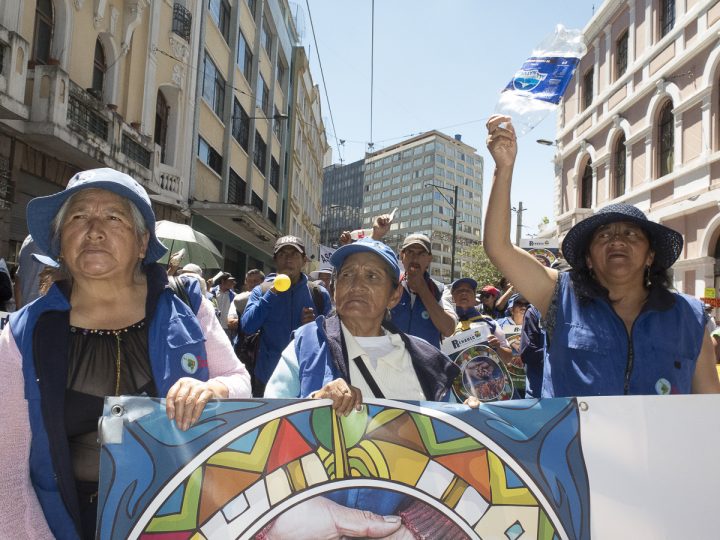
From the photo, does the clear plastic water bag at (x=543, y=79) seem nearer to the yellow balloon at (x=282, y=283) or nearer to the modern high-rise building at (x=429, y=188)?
the yellow balloon at (x=282, y=283)

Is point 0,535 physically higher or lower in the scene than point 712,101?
lower

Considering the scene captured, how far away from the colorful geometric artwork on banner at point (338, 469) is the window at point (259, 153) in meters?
22.9

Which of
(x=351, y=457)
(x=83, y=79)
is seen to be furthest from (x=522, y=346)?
(x=83, y=79)

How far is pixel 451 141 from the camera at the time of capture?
4931 inches

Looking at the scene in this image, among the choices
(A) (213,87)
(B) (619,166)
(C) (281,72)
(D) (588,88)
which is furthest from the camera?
(C) (281,72)

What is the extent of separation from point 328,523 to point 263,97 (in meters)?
25.3

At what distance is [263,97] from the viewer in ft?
82.3

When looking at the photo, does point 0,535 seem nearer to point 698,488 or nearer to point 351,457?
point 351,457

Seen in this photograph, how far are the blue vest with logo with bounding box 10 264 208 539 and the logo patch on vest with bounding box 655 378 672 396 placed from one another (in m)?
1.66

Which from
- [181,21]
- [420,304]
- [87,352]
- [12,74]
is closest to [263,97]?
[181,21]

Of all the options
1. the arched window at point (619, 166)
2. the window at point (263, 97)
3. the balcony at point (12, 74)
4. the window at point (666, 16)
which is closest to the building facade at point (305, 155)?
the window at point (263, 97)

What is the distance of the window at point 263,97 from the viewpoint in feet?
77.9

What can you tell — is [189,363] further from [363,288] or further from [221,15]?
[221,15]

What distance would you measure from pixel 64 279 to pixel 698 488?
6.85ft
